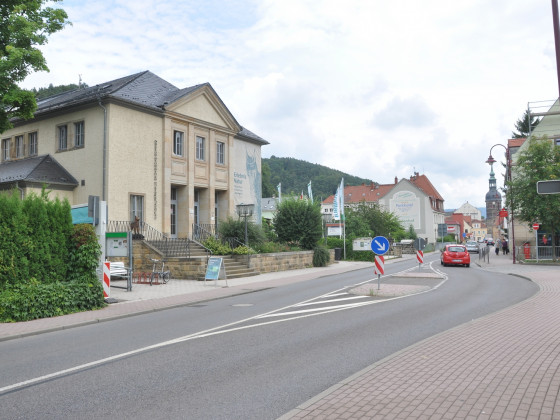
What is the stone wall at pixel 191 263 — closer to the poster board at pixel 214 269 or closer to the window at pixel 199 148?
the poster board at pixel 214 269

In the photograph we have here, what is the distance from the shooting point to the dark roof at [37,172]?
2298 centimetres

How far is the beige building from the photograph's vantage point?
2427 cm

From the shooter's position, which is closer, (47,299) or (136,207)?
(47,299)

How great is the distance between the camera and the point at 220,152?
1247 inches

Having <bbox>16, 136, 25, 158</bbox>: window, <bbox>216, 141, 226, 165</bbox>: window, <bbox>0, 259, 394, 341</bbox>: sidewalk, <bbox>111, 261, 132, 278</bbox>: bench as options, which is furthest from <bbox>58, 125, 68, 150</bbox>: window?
<bbox>0, 259, 394, 341</bbox>: sidewalk

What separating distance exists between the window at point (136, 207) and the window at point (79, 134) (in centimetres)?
391

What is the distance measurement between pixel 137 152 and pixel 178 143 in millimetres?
3400

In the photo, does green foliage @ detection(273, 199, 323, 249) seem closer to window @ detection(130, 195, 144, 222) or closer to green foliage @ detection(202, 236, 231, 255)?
green foliage @ detection(202, 236, 231, 255)

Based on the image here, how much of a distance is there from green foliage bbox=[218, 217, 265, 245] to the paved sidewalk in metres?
18.6

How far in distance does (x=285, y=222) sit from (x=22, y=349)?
76.0ft

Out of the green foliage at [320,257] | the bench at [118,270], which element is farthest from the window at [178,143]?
the green foliage at [320,257]

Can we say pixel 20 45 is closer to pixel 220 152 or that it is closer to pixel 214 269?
pixel 214 269

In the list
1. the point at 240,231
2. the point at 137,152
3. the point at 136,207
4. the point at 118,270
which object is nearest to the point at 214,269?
the point at 118,270

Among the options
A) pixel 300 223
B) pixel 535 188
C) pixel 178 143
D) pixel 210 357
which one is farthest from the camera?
pixel 535 188
